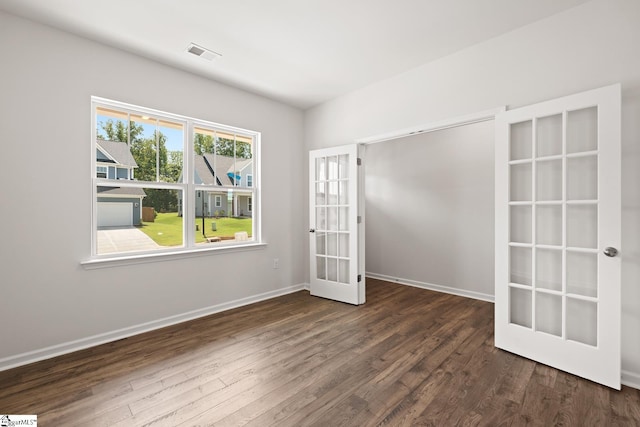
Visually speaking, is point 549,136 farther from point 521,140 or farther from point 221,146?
point 221,146

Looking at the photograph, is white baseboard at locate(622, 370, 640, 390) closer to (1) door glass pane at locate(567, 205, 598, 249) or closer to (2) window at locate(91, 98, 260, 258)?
(1) door glass pane at locate(567, 205, 598, 249)

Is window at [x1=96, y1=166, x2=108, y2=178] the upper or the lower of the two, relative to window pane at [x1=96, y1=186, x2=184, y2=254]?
upper

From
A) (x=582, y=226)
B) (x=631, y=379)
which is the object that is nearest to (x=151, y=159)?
(x=582, y=226)

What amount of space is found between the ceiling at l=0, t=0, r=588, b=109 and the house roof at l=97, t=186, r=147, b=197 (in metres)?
1.38

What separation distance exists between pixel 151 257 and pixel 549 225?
12.2 ft

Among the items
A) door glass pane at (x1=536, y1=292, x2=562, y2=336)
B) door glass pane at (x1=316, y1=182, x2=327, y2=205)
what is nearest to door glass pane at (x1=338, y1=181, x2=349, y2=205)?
door glass pane at (x1=316, y1=182, x2=327, y2=205)

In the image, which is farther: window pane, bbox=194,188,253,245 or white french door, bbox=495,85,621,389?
window pane, bbox=194,188,253,245

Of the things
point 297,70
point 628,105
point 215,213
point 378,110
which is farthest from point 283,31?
point 628,105

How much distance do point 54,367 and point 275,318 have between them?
6.28 feet

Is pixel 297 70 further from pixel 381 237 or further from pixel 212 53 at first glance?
pixel 381 237

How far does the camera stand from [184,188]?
11.1 feet

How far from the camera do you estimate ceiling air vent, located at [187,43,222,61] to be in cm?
283

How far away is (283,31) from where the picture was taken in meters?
2.62

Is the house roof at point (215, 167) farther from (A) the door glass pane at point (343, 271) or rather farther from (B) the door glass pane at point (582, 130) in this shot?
(B) the door glass pane at point (582, 130)
